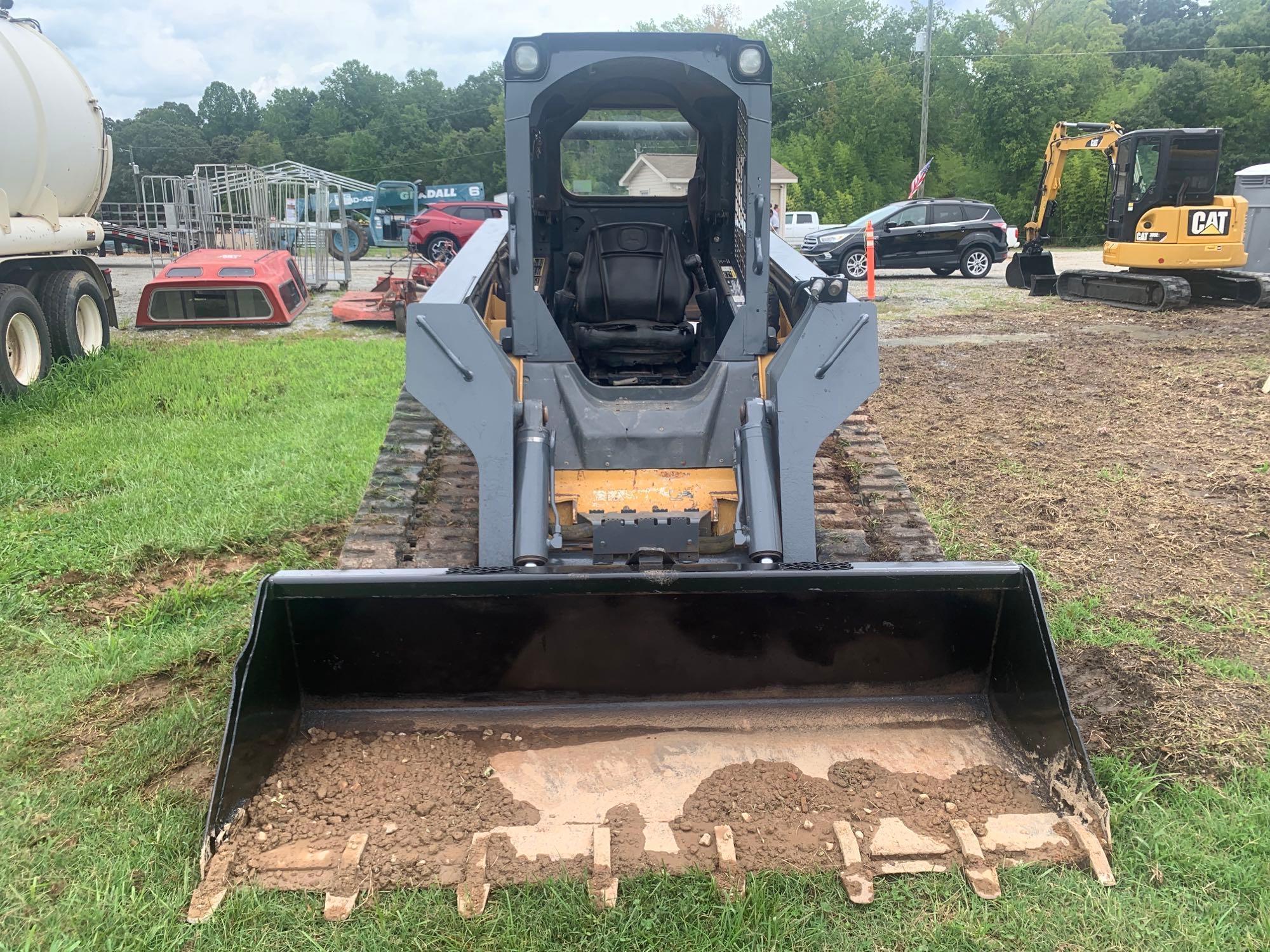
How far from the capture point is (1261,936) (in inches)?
92.0

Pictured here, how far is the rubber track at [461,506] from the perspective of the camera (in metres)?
4.02

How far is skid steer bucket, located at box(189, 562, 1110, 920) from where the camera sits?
2.57 metres

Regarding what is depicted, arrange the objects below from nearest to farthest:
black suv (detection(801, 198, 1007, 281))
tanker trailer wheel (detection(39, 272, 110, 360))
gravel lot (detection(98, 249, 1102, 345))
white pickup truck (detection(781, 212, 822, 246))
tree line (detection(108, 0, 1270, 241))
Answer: tanker trailer wheel (detection(39, 272, 110, 360)), gravel lot (detection(98, 249, 1102, 345)), black suv (detection(801, 198, 1007, 281)), white pickup truck (detection(781, 212, 822, 246)), tree line (detection(108, 0, 1270, 241))

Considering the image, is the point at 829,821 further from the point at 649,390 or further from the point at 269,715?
the point at 649,390

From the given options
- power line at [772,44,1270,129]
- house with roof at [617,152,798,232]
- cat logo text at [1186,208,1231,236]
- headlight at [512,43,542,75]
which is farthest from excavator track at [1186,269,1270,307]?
power line at [772,44,1270,129]

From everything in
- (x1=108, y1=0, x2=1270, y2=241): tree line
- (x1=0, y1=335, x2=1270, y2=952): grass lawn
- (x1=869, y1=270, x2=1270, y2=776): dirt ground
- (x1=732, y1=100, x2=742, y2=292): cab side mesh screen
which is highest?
(x1=108, y1=0, x2=1270, y2=241): tree line

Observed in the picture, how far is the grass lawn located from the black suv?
13866 mm

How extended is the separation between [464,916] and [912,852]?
1163 mm

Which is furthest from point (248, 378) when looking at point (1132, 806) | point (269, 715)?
point (1132, 806)

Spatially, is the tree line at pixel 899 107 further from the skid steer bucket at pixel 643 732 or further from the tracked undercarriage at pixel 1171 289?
the skid steer bucket at pixel 643 732

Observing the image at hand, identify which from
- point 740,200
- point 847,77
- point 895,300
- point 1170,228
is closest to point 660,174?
point 740,200

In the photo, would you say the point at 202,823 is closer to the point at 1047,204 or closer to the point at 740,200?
the point at 740,200

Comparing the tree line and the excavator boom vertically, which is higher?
the tree line

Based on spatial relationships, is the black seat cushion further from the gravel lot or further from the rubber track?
the gravel lot
